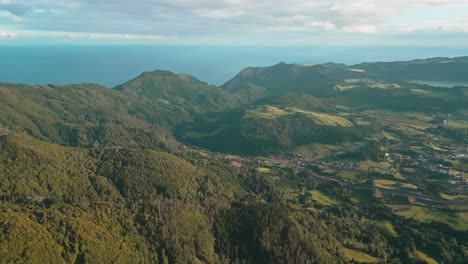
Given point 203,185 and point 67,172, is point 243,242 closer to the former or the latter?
point 203,185

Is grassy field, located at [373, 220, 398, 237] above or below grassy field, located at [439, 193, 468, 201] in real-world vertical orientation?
below

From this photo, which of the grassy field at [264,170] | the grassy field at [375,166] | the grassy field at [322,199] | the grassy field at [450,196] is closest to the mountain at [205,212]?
the grassy field at [450,196]

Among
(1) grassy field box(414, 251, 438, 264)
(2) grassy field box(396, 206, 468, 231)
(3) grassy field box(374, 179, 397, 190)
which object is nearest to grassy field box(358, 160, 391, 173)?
(3) grassy field box(374, 179, 397, 190)

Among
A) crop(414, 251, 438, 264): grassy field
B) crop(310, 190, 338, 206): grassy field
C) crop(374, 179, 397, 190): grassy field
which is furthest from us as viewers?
crop(374, 179, 397, 190): grassy field

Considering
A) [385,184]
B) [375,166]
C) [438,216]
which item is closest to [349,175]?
[385,184]

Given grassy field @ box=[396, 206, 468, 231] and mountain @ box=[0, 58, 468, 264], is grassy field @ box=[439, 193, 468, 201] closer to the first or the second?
mountain @ box=[0, 58, 468, 264]

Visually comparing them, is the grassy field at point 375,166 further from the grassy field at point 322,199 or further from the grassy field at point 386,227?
the grassy field at point 386,227
